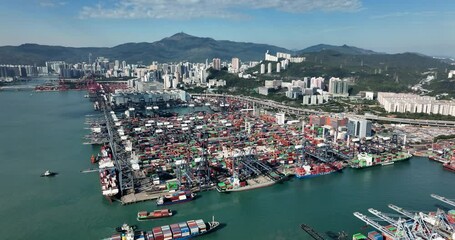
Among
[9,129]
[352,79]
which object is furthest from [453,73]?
[9,129]

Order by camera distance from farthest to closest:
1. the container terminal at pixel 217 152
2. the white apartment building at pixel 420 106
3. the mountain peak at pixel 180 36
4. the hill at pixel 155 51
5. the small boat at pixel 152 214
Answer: the mountain peak at pixel 180 36 < the hill at pixel 155 51 < the white apartment building at pixel 420 106 < the container terminal at pixel 217 152 < the small boat at pixel 152 214

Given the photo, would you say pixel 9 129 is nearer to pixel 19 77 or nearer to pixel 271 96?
pixel 271 96

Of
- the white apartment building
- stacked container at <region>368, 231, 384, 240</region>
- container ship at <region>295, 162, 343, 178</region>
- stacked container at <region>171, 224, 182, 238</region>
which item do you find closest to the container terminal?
container ship at <region>295, 162, 343, 178</region>

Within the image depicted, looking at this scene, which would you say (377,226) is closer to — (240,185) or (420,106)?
(240,185)

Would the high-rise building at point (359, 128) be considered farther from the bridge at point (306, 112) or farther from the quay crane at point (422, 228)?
the quay crane at point (422, 228)

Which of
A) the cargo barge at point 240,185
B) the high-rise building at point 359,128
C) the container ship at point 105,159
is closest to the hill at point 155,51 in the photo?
the container ship at point 105,159

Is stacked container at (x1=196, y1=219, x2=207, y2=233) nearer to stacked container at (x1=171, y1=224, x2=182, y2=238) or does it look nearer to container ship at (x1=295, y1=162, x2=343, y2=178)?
stacked container at (x1=171, y1=224, x2=182, y2=238)
